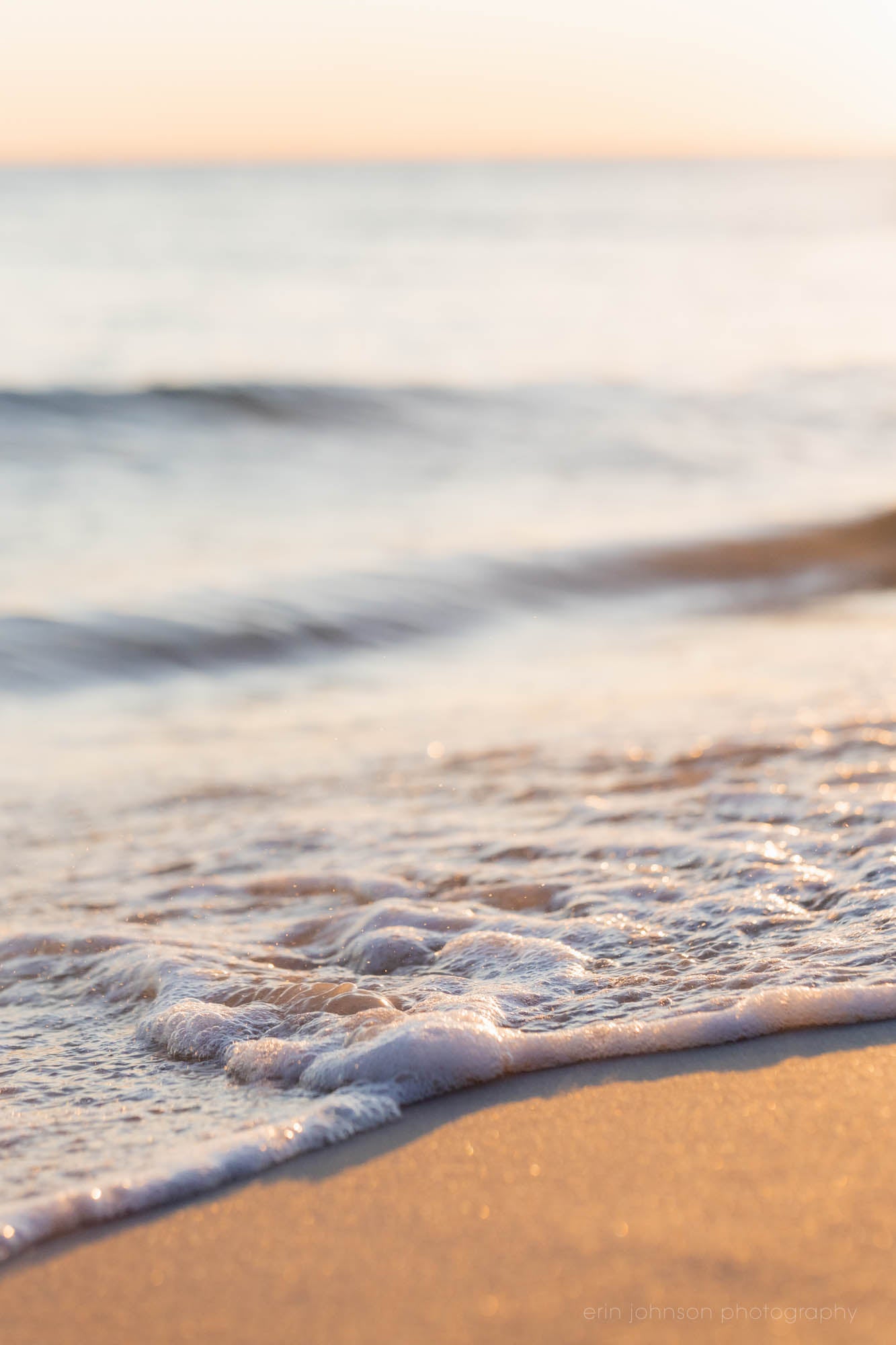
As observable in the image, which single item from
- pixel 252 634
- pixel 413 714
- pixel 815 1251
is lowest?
pixel 815 1251

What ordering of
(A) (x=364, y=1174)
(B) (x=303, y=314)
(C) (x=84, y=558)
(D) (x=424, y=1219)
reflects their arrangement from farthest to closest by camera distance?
(B) (x=303, y=314)
(C) (x=84, y=558)
(A) (x=364, y=1174)
(D) (x=424, y=1219)

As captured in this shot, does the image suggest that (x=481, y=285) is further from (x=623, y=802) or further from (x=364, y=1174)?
(x=364, y=1174)

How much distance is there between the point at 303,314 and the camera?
1716 cm

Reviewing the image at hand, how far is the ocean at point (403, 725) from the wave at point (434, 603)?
1.1 inches

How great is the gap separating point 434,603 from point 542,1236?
4986 mm

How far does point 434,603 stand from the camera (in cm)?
661

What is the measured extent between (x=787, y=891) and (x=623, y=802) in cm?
79

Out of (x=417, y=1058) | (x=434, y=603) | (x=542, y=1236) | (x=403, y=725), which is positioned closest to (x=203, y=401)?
(x=434, y=603)

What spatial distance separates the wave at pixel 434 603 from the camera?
5645mm

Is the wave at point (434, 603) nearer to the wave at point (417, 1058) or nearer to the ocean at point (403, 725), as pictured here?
the ocean at point (403, 725)

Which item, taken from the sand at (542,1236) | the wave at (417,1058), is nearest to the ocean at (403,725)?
the wave at (417,1058)

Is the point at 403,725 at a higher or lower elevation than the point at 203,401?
lower

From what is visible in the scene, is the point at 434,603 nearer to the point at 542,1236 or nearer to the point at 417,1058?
the point at 417,1058

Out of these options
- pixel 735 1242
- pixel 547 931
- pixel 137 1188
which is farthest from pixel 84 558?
pixel 735 1242
